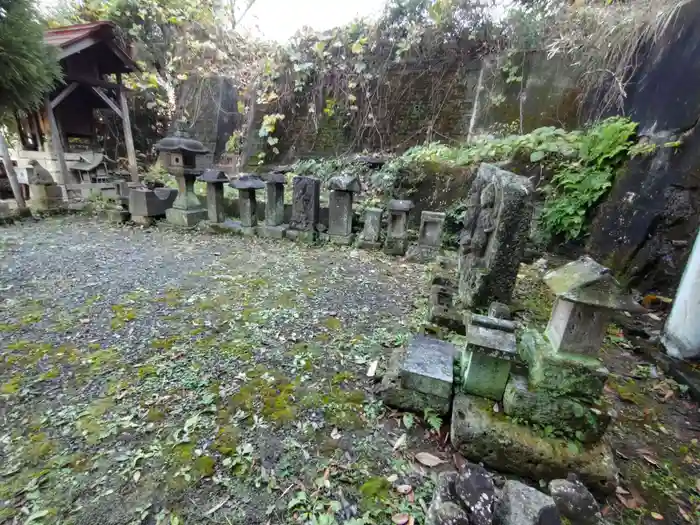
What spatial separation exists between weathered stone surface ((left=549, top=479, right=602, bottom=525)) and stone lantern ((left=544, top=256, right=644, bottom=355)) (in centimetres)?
68

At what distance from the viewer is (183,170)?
5117 millimetres

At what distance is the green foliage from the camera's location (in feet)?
14.2

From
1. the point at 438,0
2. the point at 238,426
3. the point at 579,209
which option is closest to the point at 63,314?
the point at 238,426

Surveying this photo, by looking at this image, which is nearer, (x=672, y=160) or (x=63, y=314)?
(x=63, y=314)

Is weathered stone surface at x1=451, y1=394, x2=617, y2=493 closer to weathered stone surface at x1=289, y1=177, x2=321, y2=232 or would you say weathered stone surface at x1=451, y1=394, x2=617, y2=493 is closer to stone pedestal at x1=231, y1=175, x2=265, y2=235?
weathered stone surface at x1=289, y1=177, x2=321, y2=232

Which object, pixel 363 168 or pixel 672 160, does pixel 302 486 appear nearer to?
pixel 672 160

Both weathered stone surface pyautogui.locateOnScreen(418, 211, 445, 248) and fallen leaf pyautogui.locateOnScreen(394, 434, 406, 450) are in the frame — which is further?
weathered stone surface pyautogui.locateOnScreen(418, 211, 445, 248)

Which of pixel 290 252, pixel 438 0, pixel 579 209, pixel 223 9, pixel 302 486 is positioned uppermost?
pixel 223 9

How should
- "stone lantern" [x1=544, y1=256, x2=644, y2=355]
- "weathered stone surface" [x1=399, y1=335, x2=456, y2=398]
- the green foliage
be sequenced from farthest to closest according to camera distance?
the green foliage
"weathered stone surface" [x1=399, y1=335, x2=456, y2=398]
"stone lantern" [x1=544, y1=256, x2=644, y2=355]

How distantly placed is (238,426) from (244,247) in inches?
133

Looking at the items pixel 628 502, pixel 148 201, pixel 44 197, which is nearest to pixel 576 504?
pixel 628 502

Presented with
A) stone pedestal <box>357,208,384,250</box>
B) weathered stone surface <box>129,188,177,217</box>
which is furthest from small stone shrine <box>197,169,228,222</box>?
stone pedestal <box>357,208,384,250</box>

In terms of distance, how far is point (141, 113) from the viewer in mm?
9930

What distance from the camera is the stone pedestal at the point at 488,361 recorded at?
177 cm
